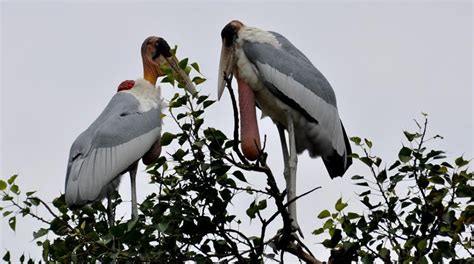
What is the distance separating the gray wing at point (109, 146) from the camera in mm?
6102

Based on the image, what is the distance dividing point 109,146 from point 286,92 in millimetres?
1195

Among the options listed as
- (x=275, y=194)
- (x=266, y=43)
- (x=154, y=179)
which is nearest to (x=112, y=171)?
(x=154, y=179)

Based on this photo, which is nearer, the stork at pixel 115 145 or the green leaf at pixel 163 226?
the green leaf at pixel 163 226

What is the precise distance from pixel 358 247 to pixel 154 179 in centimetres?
127

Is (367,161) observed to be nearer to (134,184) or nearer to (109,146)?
(109,146)

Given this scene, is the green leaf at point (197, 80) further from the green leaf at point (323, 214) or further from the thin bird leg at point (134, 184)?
the thin bird leg at point (134, 184)

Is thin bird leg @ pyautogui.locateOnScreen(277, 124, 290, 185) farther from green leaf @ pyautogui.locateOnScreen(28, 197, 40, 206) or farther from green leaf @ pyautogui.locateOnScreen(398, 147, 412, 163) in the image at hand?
green leaf @ pyautogui.locateOnScreen(28, 197, 40, 206)

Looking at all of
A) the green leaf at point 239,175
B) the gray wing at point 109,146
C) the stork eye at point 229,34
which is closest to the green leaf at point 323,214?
the green leaf at point 239,175

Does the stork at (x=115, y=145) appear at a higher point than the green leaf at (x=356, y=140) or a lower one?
higher

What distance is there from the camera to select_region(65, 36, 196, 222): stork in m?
6.12

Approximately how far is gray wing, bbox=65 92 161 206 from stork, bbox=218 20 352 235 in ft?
2.21

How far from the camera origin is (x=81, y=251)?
5.17m

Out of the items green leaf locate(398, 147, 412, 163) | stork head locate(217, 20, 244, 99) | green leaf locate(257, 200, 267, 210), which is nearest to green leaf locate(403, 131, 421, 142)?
green leaf locate(398, 147, 412, 163)

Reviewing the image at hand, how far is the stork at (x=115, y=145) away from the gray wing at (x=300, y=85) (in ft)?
1.89
